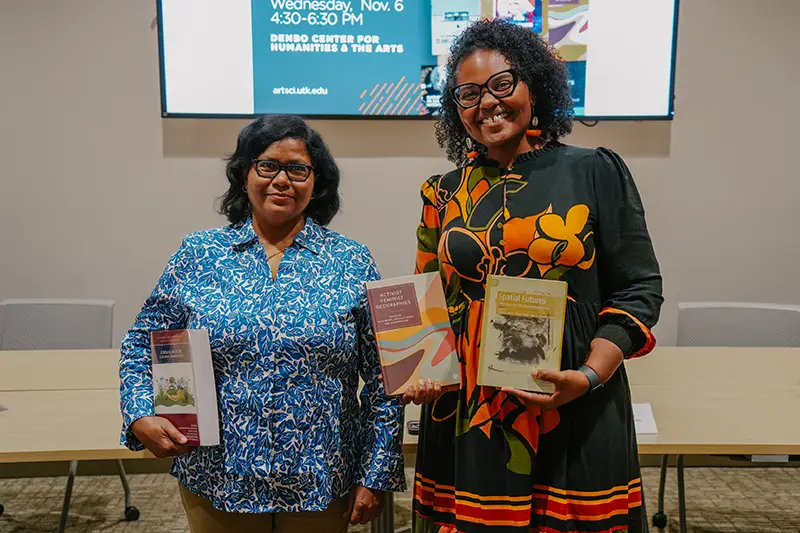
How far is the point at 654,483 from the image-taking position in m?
3.16

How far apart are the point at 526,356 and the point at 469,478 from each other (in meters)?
0.25

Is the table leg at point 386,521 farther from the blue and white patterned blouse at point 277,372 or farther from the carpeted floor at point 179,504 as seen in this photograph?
the carpeted floor at point 179,504

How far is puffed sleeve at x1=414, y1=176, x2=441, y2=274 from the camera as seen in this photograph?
1346 millimetres

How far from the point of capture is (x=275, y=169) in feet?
4.67

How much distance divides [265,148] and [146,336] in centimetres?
47

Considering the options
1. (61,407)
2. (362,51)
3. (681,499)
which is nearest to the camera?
(61,407)

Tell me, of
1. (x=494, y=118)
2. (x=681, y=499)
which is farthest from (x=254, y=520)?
(x=681, y=499)

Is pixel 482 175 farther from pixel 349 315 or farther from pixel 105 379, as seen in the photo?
pixel 105 379

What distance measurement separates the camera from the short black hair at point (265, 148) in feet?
4.72

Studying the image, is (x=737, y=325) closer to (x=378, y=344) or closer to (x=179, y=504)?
(x=378, y=344)

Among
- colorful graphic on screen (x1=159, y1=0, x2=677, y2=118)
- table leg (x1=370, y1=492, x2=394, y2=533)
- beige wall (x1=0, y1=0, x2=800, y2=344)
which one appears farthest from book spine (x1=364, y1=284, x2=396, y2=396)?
beige wall (x1=0, y1=0, x2=800, y2=344)

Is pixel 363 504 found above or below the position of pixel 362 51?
below

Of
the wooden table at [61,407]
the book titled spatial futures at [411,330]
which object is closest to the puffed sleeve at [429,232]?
the book titled spatial futures at [411,330]

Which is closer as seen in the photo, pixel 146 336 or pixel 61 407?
pixel 146 336
